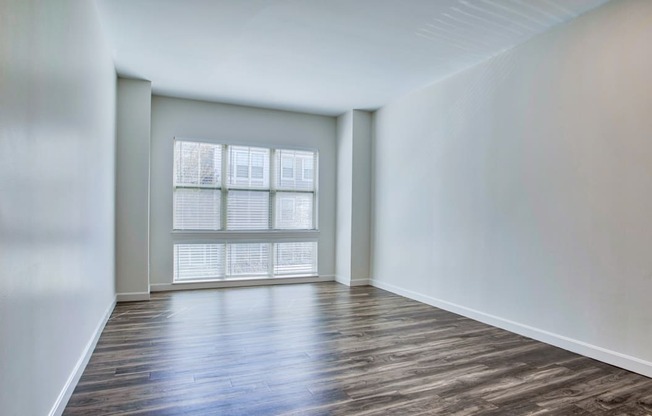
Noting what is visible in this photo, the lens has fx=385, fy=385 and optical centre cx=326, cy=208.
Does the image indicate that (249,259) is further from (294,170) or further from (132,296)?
(132,296)

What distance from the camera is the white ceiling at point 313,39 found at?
3.14 m

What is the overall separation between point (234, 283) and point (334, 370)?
346cm

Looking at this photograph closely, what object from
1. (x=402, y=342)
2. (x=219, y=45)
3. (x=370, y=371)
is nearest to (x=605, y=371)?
(x=402, y=342)

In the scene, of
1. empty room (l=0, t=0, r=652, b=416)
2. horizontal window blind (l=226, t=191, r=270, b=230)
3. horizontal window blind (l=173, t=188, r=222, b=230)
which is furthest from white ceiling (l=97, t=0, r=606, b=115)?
horizontal window blind (l=226, t=191, r=270, b=230)

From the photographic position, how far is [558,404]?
2.32 meters

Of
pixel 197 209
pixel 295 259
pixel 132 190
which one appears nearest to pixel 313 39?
pixel 132 190

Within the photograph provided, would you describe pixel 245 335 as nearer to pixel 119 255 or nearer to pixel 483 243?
A: pixel 119 255

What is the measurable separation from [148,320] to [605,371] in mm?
4079

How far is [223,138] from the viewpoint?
591 cm

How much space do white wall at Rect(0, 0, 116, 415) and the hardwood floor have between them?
47 centimetres

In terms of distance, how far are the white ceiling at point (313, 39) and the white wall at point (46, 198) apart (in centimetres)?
71

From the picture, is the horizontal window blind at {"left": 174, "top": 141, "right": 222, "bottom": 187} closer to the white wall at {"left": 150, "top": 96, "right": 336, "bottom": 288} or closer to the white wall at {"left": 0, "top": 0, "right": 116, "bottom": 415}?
the white wall at {"left": 150, "top": 96, "right": 336, "bottom": 288}

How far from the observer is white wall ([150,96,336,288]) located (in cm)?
555

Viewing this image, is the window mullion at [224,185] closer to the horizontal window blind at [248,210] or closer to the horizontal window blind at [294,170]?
the horizontal window blind at [248,210]
